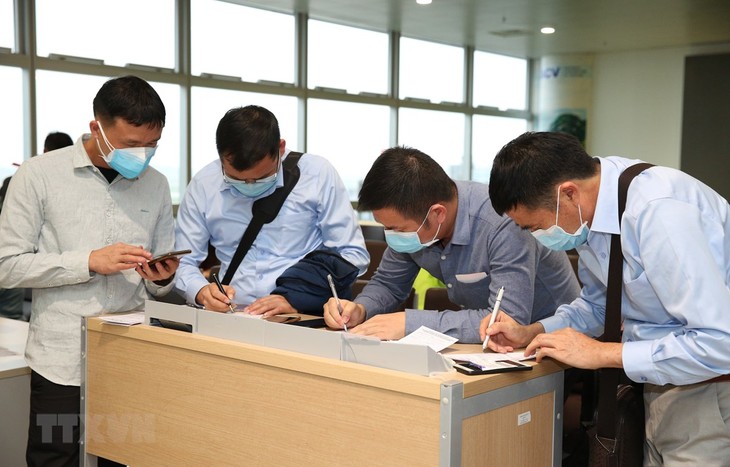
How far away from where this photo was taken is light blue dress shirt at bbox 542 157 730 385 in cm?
161

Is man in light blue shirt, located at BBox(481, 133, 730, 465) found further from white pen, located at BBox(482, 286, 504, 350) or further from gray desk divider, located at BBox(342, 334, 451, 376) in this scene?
gray desk divider, located at BBox(342, 334, 451, 376)

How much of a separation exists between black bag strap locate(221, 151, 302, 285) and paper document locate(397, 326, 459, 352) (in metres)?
0.78

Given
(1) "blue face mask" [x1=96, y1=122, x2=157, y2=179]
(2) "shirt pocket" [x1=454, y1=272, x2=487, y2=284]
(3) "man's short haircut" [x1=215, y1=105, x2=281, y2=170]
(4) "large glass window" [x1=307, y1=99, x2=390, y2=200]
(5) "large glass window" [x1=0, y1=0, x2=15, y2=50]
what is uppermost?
(5) "large glass window" [x1=0, y1=0, x2=15, y2=50]

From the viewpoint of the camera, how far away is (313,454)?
1889 millimetres

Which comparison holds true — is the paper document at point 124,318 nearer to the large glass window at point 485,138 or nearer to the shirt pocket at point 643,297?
the shirt pocket at point 643,297

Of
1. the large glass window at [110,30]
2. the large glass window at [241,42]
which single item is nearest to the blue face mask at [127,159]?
the large glass window at [110,30]

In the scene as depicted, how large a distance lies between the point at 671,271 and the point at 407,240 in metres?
0.86

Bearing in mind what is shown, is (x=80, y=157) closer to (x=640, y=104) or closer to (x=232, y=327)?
(x=232, y=327)

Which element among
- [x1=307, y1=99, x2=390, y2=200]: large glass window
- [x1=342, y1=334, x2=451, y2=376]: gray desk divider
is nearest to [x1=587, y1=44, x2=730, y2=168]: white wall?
[x1=307, y1=99, x2=390, y2=200]: large glass window

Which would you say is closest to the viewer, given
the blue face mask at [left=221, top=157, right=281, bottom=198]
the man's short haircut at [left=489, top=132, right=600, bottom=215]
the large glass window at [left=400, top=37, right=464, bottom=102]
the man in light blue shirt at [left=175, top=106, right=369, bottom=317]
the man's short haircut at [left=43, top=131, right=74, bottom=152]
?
Answer: the man's short haircut at [left=489, top=132, right=600, bottom=215]

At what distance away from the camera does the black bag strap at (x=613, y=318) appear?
5.89ft

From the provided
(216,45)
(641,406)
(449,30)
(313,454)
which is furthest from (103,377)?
(449,30)

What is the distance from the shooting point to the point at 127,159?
2.45m

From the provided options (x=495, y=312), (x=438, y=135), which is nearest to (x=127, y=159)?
(x=495, y=312)
